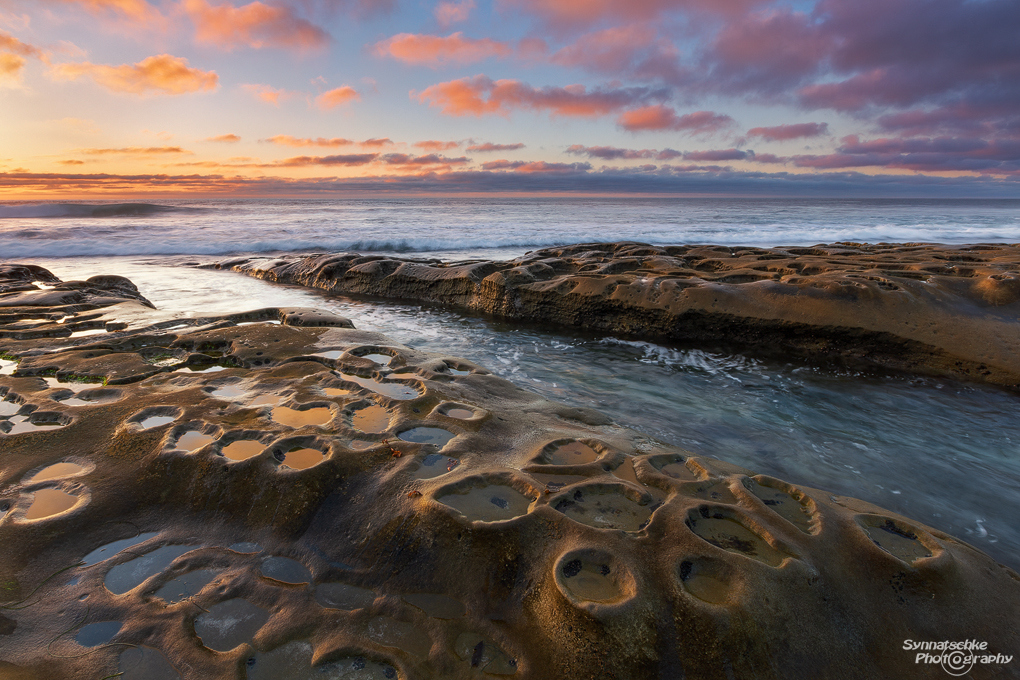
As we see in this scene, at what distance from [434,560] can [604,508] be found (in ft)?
2.38

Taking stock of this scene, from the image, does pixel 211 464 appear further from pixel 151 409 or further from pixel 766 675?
pixel 766 675

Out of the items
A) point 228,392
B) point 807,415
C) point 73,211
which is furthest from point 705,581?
point 73,211

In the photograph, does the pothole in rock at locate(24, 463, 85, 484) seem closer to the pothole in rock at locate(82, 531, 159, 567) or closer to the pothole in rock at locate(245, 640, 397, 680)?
the pothole in rock at locate(82, 531, 159, 567)

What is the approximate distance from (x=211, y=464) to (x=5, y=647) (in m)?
0.88

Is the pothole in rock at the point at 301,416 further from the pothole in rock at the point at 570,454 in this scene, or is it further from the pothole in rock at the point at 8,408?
the pothole in rock at the point at 8,408

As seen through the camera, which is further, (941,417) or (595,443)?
(941,417)

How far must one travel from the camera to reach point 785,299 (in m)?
5.43

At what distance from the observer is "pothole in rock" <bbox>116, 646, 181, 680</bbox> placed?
1423 millimetres

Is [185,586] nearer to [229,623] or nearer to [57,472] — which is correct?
[229,623]

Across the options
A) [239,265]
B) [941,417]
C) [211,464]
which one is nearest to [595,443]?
[211,464]

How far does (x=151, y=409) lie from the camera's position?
9.14 ft

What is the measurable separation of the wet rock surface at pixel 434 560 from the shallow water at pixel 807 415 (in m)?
0.85

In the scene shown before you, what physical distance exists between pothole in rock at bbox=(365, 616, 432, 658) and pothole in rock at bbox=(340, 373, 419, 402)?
1.54 metres

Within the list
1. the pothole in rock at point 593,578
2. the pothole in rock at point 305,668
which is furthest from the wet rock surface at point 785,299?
the pothole in rock at point 305,668
